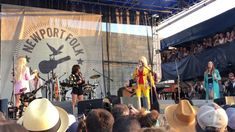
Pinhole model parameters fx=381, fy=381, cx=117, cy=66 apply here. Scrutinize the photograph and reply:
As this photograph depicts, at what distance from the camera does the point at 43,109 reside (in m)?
2.39

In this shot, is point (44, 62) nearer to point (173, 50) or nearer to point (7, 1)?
point (7, 1)

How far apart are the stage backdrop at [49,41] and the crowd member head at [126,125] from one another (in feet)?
33.0

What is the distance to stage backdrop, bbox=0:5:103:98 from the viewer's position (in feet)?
40.7

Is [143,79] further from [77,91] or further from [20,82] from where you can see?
[20,82]

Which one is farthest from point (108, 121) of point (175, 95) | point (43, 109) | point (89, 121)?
point (175, 95)

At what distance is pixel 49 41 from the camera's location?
13195 millimetres

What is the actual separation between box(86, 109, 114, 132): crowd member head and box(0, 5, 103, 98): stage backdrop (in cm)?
1013

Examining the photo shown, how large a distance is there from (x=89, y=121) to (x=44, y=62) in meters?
10.8

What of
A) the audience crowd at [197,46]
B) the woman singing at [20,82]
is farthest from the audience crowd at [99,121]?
the audience crowd at [197,46]

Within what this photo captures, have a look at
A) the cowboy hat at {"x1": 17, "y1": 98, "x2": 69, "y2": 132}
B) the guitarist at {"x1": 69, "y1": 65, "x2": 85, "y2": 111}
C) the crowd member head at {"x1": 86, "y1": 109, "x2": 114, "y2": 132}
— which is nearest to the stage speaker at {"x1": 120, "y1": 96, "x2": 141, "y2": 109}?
the guitarist at {"x1": 69, "y1": 65, "x2": 85, "y2": 111}

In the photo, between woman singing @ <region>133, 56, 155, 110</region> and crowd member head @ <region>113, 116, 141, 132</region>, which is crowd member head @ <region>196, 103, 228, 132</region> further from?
woman singing @ <region>133, 56, 155, 110</region>

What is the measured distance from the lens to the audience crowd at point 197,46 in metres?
11.8

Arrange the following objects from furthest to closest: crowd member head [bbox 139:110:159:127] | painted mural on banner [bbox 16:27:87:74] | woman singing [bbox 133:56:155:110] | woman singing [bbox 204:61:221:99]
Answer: painted mural on banner [bbox 16:27:87:74] → woman singing [bbox 204:61:221:99] → woman singing [bbox 133:56:155:110] → crowd member head [bbox 139:110:159:127]

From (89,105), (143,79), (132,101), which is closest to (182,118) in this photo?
(89,105)
